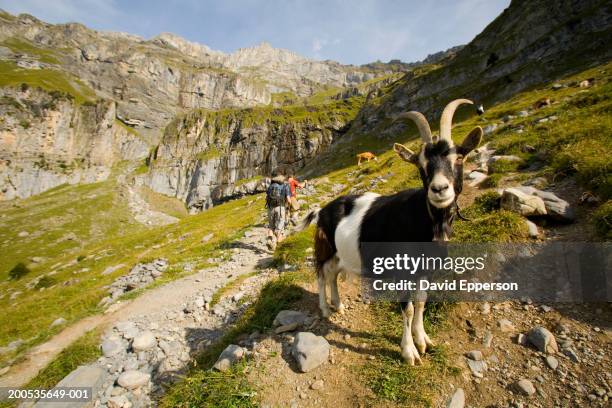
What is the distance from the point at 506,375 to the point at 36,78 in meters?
210

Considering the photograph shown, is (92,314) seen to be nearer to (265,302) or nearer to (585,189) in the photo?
→ (265,302)

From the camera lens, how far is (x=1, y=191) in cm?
9850

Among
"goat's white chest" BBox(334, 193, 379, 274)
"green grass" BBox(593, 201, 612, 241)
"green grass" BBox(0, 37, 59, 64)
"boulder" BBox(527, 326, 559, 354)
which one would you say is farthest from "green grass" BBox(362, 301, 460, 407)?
"green grass" BBox(0, 37, 59, 64)

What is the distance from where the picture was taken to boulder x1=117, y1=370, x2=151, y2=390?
7.07 meters

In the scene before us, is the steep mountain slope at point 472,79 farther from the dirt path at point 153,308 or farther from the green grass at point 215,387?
the green grass at point 215,387

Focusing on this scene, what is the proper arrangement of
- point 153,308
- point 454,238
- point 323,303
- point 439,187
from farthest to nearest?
point 153,308 < point 454,238 < point 323,303 < point 439,187

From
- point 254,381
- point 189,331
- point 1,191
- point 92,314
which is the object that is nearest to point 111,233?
point 1,191

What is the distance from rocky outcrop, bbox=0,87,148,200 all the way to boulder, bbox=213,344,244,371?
140757 mm

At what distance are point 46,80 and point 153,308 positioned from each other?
669 ft

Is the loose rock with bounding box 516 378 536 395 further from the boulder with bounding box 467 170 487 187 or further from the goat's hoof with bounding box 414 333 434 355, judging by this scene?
the boulder with bounding box 467 170 487 187

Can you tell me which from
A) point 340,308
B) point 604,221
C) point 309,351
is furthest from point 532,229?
point 309,351

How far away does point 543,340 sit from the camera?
14.3ft

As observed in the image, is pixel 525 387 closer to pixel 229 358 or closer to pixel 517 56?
pixel 229 358

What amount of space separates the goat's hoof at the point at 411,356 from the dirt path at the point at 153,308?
6398 millimetres
